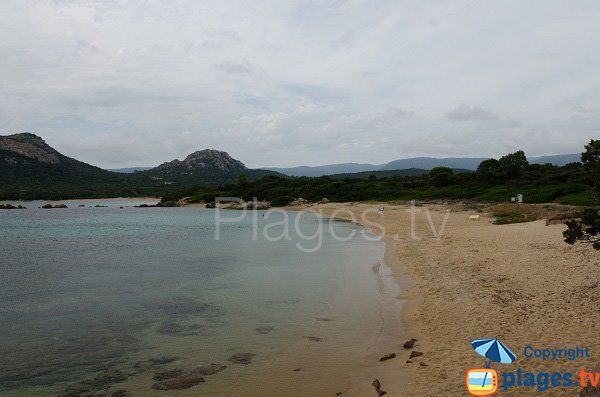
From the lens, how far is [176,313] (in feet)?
47.6

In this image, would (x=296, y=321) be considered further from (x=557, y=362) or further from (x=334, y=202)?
(x=334, y=202)

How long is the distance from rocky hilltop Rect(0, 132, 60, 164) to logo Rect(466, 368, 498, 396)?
170098mm

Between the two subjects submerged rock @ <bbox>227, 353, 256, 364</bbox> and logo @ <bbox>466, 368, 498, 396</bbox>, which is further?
submerged rock @ <bbox>227, 353, 256, 364</bbox>

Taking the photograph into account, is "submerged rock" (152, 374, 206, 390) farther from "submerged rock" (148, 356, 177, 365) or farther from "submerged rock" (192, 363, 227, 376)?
"submerged rock" (148, 356, 177, 365)

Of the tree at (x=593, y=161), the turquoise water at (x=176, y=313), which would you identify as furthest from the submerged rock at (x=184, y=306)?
the tree at (x=593, y=161)

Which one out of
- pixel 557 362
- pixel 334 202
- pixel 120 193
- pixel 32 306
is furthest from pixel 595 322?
pixel 120 193

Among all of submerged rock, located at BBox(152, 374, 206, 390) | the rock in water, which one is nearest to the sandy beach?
the rock in water

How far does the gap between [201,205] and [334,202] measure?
118 ft

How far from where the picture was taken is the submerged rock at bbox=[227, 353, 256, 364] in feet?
33.1

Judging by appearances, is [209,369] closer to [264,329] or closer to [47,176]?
[264,329]

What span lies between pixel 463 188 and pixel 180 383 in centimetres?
6496

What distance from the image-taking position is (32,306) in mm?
15766

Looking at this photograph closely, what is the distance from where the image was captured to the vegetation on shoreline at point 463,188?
167 ft

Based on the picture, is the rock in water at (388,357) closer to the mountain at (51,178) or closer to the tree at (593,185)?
the tree at (593,185)
